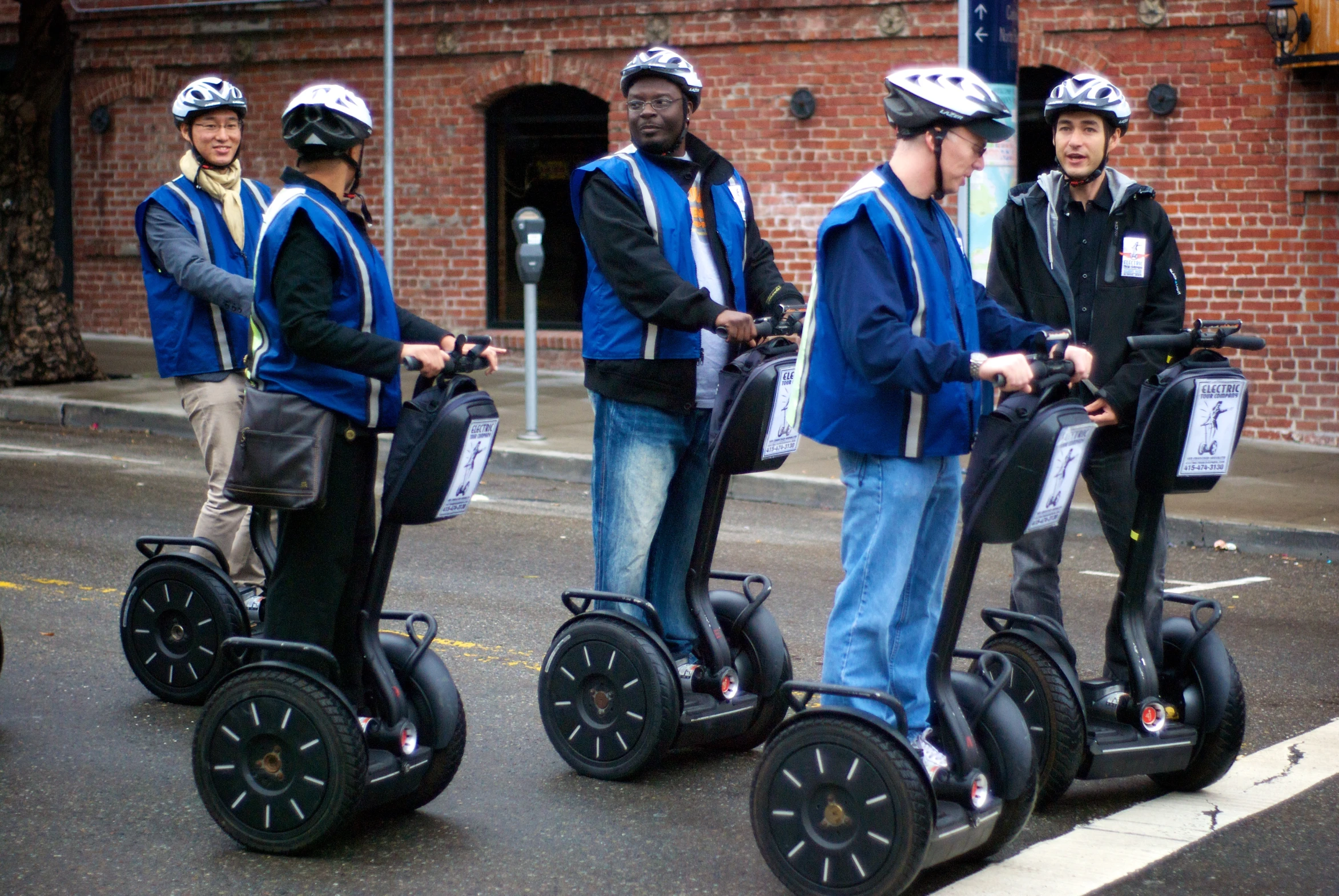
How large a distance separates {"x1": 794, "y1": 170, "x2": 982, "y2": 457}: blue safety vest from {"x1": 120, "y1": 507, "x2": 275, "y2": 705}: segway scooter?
2.26 m

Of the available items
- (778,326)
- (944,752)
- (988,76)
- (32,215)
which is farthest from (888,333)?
(32,215)

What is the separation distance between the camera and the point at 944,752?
3.96 meters

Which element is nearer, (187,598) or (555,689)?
(555,689)

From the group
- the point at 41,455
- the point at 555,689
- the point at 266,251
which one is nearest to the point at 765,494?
the point at 41,455

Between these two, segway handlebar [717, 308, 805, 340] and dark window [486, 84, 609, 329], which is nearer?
segway handlebar [717, 308, 805, 340]

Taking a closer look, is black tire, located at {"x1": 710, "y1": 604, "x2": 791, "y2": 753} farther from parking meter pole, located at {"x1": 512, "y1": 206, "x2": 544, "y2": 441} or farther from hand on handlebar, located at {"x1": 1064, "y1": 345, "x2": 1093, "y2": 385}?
parking meter pole, located at {"x1": 512, "y1": 206, "x2": 544, "y2": 441}

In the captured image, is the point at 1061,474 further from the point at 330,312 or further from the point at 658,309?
the point at 330,312

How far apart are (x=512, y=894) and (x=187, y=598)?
204 cm

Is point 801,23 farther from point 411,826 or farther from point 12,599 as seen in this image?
point 411,826

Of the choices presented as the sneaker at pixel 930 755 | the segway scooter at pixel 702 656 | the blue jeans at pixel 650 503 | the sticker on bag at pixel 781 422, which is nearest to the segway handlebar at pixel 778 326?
the segway scooter at pixel 702 656

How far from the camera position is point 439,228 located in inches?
659

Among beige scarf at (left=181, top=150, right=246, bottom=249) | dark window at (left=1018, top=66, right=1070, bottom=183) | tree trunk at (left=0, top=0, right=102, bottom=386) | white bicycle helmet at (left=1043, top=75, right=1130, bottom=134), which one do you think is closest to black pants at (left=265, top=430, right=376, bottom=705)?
beige scarf at (left=181, top=150, right=246, bottom=249)

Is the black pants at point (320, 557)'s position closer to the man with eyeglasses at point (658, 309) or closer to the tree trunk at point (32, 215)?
the man with eyeglasses at point (658, 309)

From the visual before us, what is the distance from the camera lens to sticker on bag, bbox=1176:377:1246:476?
4387mm
